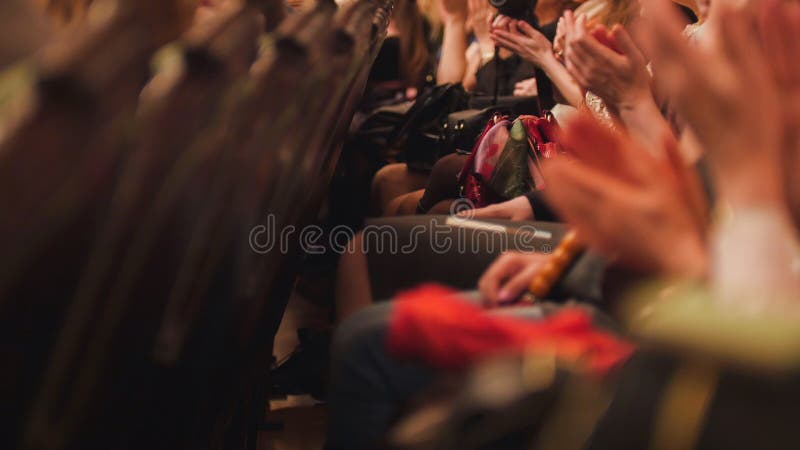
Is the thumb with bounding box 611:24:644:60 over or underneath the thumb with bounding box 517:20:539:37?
over

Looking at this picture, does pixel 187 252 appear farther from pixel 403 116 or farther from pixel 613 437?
pixel 403 116

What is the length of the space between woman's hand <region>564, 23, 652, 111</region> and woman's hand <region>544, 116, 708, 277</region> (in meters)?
0.40

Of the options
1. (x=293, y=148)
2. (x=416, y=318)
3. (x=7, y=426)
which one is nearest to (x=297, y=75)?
(x=293, y=148)

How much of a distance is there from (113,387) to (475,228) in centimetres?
46

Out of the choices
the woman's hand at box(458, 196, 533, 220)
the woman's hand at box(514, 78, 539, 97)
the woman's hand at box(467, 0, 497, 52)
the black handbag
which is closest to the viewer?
the woman's hand at box(458, 196, 533, 220)

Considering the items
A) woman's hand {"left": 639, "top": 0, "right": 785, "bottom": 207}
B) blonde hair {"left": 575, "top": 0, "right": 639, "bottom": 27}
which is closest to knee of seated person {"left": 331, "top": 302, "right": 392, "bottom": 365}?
woman's hand {"left": 639, "top": 0, "right": 785, "bottom": 207}

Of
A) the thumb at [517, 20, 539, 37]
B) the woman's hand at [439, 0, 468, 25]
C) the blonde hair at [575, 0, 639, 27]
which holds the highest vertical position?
the thumb at [517, 20, 539, 37]

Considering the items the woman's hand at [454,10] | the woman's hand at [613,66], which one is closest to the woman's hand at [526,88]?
the woman's hand at [454,10]

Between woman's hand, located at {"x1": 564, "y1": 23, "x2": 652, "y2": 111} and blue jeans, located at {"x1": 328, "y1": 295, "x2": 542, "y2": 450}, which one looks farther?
woman's hand, located at {"x1": 564, "y1": 23, "x2": 652, "y2": 111}

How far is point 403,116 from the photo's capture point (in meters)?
2.25

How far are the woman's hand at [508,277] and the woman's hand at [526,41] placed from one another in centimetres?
100

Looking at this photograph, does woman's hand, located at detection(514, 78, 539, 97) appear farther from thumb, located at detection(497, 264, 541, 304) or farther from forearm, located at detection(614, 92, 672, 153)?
thumb, located at detection(497, 264, 541, 304)

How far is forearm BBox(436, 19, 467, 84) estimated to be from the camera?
9.00ft

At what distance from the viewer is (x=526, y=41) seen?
5.44 ft
